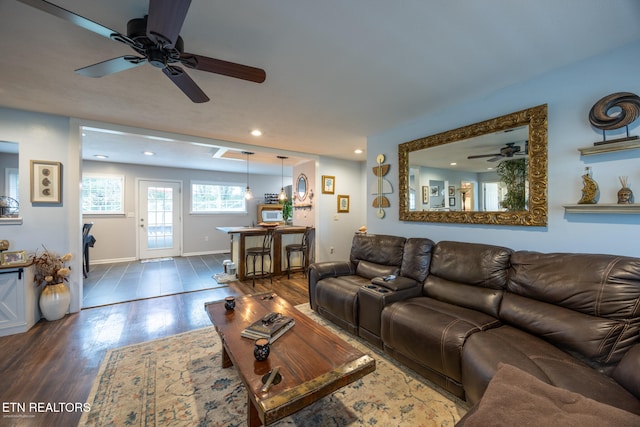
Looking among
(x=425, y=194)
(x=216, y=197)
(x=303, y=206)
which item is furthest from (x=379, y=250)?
(x=216, y=197)

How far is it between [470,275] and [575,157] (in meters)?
1.22

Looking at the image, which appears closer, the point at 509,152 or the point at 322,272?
the point at 509,152

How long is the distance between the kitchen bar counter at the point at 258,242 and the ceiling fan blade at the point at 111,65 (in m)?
3.11

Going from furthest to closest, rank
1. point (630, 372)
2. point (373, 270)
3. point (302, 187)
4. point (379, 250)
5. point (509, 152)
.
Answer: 1. point (302, 187)
2. point (379, 250)
3. point (373, 270)
4. point (509, 152)
5. point (630, 372)

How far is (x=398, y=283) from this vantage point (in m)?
2.47

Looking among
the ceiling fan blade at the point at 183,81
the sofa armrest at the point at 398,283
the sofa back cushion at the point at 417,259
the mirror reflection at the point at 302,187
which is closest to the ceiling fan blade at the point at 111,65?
the ceiling fan blade at the point at 183,81

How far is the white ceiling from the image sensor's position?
4.81 ft

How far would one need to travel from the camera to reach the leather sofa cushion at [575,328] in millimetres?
1413

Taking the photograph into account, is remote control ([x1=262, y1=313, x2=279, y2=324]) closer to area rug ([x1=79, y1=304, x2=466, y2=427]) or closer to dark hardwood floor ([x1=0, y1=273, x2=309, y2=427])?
area rug ([x1=79, y1=304, x2=466, y2=427])

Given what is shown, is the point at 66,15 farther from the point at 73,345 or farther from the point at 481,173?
the point at 481,173

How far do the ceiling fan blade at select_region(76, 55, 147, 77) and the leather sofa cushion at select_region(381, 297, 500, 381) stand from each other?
253 centimetres

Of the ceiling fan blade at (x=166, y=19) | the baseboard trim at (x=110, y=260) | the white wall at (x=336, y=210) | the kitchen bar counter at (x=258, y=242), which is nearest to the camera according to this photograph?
the ceiling fan blade at (x=166, y=19)

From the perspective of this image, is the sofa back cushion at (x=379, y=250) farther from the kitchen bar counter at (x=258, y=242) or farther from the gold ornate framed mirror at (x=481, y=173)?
the kitchen bar counter at (x=258, y=242)

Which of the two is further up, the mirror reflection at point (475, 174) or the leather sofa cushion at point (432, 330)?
the mirror reflection at point (475, 174)
